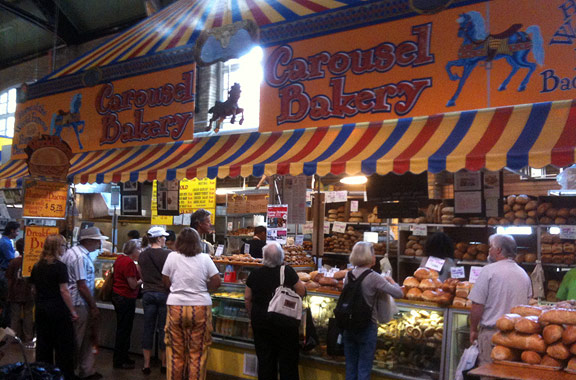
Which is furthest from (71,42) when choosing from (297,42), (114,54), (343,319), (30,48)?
(343,319)

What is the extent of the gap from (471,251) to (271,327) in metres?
4.63

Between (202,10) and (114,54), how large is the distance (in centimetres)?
189

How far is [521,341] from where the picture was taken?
12.4 ft

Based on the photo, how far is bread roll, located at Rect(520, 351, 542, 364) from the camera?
144 inches

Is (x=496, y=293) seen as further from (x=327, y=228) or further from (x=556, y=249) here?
(x=327, y=228)

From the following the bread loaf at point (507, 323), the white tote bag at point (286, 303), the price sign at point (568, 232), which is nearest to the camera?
the bread loaf at point (507, 323)

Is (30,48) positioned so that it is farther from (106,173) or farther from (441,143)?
(441,143)

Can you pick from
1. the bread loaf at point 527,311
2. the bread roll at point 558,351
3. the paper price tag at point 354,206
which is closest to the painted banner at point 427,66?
the bread loaf at point 527,311

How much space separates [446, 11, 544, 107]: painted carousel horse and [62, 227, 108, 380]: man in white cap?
15.5ft

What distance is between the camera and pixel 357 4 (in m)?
7.01

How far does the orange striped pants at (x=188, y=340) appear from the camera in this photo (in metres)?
5.98

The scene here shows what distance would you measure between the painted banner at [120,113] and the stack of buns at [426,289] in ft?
14.1

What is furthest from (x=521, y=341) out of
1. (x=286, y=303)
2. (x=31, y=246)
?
(x=31, y=246)

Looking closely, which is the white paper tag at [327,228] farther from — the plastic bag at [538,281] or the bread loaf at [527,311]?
the bread loaf at [527,311]
